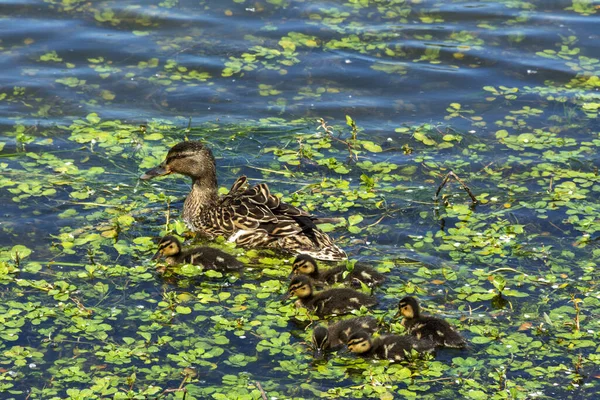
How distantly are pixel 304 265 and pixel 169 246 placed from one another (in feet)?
4.02

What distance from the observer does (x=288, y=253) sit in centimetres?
980

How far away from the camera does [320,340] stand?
26.2 ft

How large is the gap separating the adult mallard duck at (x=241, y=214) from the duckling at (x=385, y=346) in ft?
5.67

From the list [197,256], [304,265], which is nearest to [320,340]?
[304,265]

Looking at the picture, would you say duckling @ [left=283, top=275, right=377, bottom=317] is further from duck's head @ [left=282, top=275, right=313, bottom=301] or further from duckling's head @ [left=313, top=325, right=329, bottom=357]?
duckling's head @ [left=313, top=325, right=329, bottom=357]

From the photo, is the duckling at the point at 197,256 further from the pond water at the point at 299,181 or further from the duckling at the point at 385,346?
the duckling at the point at 385,346

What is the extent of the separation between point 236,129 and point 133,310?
4.26 m

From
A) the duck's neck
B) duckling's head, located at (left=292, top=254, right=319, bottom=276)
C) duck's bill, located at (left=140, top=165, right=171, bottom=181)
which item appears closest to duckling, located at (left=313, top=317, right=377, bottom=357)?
duckling's head, located at (left=292, top=254, right=319, bottom=276)

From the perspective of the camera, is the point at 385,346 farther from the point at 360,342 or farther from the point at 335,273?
the point at 335,273

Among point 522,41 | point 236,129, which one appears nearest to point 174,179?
point 236,129

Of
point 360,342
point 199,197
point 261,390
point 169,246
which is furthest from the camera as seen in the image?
point 199,197

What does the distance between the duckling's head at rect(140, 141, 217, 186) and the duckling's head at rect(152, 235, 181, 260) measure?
1.40 m

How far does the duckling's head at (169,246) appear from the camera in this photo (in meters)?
9.34

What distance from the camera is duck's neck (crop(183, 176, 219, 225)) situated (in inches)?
413
